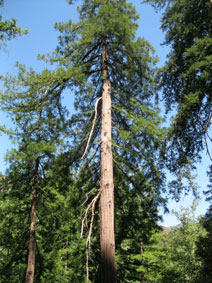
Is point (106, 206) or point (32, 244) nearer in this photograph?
point (106, 206)

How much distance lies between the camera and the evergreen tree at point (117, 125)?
4.77 m

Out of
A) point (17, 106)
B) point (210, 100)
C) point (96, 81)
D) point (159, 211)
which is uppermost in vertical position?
point (96, 81)

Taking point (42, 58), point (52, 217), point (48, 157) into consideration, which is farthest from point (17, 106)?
point (52, 217)

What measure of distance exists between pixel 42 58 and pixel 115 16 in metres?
2.19

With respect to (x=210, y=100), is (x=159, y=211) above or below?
below

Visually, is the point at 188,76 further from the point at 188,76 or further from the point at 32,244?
the point at 32,244

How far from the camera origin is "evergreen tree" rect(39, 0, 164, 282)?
4.77 m

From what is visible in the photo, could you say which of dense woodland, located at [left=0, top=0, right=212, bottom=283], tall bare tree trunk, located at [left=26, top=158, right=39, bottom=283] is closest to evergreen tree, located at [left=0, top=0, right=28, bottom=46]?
dense woodland, located at [left=0, top=0, right=212, bottom=283]

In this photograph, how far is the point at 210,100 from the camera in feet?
21.3

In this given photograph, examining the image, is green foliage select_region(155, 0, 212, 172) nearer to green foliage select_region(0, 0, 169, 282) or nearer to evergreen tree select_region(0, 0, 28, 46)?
green foliage select_region(0, 0, 169, 282)

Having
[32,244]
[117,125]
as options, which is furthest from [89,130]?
[32,244]

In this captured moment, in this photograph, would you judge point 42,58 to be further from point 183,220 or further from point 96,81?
point 183,220

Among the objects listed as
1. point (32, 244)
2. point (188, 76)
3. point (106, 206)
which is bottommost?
point (32, 244)

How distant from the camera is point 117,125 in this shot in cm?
593
